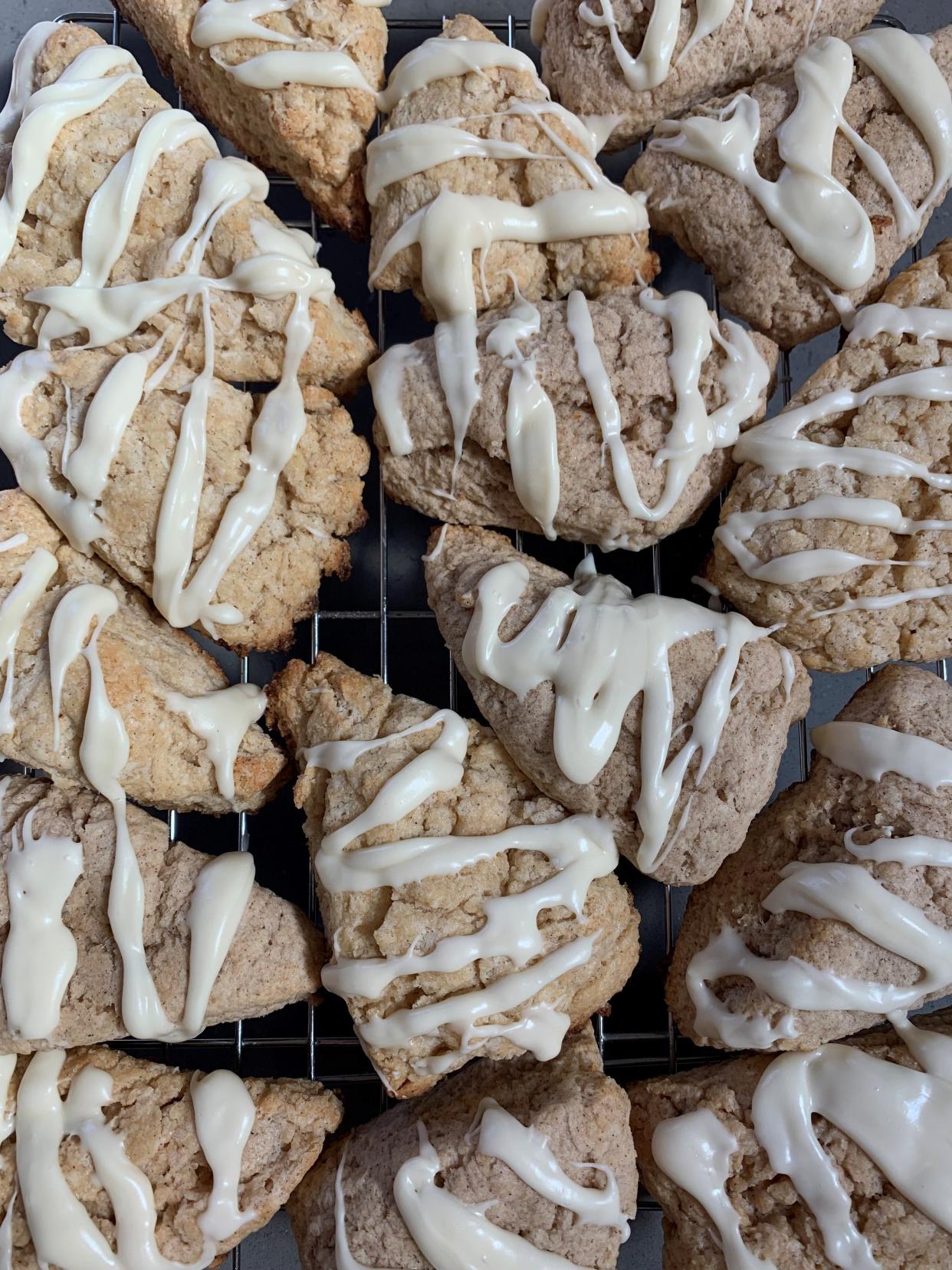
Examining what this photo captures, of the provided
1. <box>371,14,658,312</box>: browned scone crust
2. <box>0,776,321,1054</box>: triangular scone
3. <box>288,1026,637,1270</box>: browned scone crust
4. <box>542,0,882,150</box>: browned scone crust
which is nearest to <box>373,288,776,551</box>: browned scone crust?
<box>371,14,658,312</box>: browned scone crust

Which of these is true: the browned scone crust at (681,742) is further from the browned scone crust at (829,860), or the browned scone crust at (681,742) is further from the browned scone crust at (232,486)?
the browned scone crust at (232,486)

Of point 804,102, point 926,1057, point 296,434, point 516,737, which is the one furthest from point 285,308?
point 926,1057

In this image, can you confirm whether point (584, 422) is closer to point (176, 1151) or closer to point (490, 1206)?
point (490, 1206)

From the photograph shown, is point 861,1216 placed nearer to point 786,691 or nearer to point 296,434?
point 786,691

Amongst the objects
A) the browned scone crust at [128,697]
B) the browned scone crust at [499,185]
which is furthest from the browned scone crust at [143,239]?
the browned scone crust at [128,697]

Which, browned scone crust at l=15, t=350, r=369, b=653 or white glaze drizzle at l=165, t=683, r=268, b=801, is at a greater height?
browned scone crust at l=15, t=350, r=369, b=653

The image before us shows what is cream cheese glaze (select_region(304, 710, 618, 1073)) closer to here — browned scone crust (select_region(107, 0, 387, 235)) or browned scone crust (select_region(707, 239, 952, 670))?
browned scone crust (select_region(707, 239, 952, 670))

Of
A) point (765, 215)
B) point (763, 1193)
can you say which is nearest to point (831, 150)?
point (765, 215)
